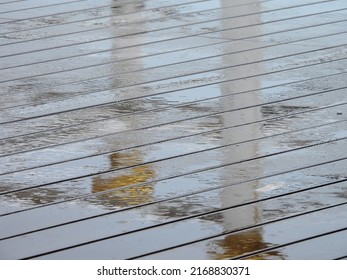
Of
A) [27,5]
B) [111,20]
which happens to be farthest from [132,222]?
[27,5]

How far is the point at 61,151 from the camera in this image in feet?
14.0

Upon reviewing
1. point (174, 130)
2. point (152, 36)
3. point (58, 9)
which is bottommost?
point (174, 130)

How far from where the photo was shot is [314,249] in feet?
10.7

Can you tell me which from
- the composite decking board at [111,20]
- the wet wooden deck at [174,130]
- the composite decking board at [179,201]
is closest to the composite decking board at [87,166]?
the wet wooden deck at [174,130]

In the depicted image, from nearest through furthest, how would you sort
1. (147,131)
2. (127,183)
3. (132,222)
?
(132,222)
(127,183)
(147,131)

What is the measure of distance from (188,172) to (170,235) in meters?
0.60

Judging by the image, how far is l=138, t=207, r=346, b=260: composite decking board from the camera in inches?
127

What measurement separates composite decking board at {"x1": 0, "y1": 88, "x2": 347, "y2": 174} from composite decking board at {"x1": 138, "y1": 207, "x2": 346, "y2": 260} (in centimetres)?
91

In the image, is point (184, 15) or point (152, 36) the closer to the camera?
point (152, 36)

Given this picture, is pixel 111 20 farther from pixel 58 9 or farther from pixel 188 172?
pixel 188 172

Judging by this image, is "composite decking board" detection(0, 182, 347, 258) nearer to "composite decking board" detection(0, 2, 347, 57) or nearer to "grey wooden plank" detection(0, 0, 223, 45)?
"composite decking board" detection(0, 2, 347, 57)

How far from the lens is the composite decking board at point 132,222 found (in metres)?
3.36

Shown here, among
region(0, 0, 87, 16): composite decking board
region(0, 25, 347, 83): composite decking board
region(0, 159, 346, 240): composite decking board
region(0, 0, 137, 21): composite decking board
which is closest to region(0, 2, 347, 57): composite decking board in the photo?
region(0, 25, 347, 83): composite decking board
